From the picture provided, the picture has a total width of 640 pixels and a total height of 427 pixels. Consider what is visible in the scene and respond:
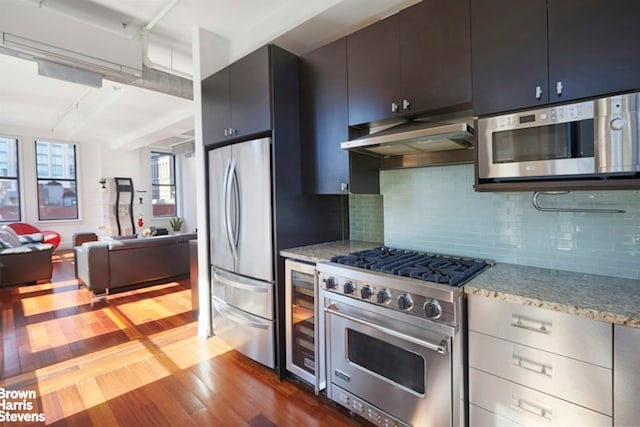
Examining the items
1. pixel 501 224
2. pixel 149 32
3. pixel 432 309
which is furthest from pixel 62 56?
pixel 501 224

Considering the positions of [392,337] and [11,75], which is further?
[11,75]

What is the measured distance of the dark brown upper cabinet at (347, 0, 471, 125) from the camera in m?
1.74

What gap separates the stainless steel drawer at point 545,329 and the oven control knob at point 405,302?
279 mm

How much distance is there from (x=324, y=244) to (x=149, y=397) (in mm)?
1630

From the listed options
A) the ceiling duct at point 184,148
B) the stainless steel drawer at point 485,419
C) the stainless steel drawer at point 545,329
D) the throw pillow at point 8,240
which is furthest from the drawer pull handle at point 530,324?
the ceiling duct at point 184,148

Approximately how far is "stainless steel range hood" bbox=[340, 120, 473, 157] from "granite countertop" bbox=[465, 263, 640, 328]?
765 mm

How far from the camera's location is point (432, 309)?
1.54 meters

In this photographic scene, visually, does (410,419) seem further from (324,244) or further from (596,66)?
(596,66)

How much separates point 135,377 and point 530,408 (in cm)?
255

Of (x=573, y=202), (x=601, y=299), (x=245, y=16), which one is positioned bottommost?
(x=601, y=299)

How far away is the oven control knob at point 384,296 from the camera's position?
171 centimetres

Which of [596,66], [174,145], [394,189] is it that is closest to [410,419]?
[394,189]

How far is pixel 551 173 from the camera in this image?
1.48 m

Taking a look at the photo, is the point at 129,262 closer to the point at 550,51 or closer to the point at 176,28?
the point at 176,28
